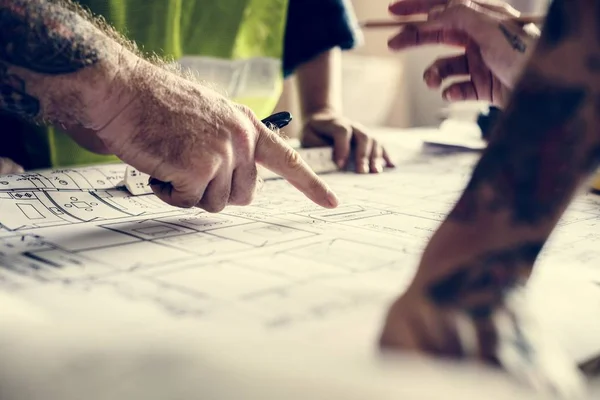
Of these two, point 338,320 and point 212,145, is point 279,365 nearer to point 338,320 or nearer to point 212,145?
point 338,320

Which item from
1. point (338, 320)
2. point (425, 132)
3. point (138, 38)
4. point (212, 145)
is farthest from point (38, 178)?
point (425, 132)

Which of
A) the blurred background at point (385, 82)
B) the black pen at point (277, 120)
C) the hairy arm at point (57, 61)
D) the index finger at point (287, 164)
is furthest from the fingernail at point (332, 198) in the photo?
the blurred background at point (385, 82)

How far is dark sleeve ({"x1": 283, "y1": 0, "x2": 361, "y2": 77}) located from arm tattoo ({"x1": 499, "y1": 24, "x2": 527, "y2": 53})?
1.45 feet

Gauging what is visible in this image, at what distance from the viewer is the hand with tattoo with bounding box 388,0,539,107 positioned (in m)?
0.65

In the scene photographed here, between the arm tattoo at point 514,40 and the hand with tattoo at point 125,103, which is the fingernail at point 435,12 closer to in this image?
the arm tattoo at point 514,40

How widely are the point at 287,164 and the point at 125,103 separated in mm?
155

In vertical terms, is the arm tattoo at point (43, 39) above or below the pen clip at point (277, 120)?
above

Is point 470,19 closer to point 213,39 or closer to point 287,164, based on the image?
point 287,164

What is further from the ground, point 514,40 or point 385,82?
point 514,40

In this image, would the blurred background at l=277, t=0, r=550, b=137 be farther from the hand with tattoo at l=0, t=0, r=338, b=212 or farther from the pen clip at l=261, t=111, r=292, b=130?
the hand with tattoo at l=0, t=0, r=338, b=212

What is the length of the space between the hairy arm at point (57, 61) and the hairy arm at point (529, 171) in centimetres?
34

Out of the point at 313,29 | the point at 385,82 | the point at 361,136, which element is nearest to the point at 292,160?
the point at 361,136

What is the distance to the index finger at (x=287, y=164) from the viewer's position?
21.3 inches

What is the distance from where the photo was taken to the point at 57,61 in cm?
48
